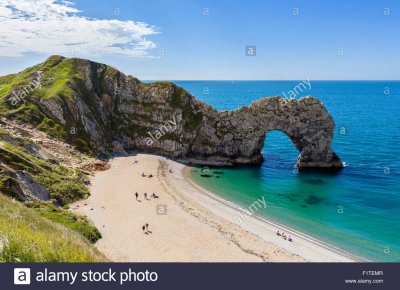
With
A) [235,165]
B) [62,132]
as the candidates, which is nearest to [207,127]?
[235,165]

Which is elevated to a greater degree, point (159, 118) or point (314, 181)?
point (159, 118)

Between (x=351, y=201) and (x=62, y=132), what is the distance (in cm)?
5802

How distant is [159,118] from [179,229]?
44.3 m

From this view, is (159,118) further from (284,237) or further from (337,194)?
(284,237)

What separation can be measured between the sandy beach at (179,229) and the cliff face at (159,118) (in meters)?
18.8

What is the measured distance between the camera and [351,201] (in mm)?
55531

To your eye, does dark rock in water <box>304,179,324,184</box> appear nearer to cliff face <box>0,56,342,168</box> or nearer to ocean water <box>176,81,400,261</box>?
ocean water <box>176,81,400,261</box>

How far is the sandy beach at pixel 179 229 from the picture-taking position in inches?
1426

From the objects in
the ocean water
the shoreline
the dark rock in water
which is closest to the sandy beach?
the shoreline

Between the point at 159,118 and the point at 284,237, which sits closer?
the point at 284,237

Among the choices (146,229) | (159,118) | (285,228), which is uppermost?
(159,118)

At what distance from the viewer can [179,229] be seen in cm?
4241

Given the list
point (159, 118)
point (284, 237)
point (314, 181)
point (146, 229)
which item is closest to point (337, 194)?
point (314, 181)

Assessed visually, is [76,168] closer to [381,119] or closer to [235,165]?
[235,165]
